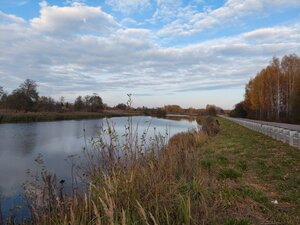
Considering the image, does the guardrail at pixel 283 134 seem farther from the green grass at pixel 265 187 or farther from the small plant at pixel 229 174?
the small plant at pixel 229 174

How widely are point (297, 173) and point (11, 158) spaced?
43.8ft

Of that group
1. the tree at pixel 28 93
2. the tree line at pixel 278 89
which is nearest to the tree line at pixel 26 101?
the tree at pixel 28 93

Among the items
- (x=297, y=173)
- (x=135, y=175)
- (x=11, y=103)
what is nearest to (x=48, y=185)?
(x=135, y=175)

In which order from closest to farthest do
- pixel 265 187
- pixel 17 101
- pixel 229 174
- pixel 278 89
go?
1. pixel 265 187
2. pixel 229 174
3. pixel 278 89
4. pixel 17 101

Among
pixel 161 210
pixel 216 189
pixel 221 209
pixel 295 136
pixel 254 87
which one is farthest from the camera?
pixel 254 87

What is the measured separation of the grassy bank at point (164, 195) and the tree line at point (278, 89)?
3079 cm

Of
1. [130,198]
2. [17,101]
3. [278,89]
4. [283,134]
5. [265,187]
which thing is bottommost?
[265,187]

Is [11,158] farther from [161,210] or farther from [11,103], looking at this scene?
[11,103]

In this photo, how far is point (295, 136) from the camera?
11.4 metres

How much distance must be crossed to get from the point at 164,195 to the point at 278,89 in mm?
40092

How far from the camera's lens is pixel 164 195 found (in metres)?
3.69

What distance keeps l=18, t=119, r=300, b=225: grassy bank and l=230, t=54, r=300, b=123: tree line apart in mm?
30787

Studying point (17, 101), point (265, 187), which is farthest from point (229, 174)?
point (17, 101)

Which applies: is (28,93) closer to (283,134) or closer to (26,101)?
(26,101)
